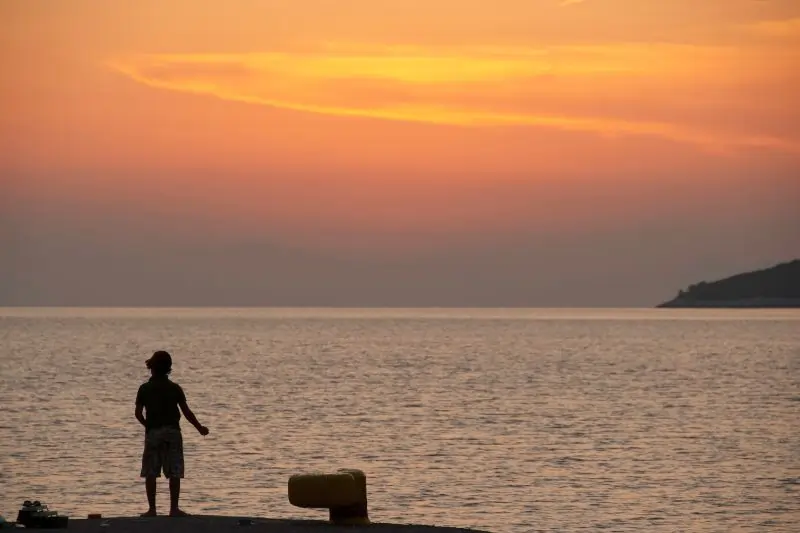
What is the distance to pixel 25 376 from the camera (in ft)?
388

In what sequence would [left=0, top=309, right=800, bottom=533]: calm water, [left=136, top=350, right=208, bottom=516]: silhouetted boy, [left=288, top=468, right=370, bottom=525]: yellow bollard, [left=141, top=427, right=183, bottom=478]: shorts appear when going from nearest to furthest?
1. [left=288, top=468, right=370, bottom=525]: yellow bollard
2. [left=136, top=350, right=208, bottom=516]: silhouetted boy
3. [left=141, top=427, right=183, bottom=478]: shorts
4. [left=0, top=309, right=800, bottom=533]: calm water

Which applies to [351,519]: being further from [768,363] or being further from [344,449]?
[768,363]

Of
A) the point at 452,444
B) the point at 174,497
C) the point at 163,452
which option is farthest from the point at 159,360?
the point at 452,444

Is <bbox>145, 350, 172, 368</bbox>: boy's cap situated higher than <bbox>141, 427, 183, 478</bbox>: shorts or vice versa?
<bbox>145, 350, 172, 368</bbox>: boy's cap

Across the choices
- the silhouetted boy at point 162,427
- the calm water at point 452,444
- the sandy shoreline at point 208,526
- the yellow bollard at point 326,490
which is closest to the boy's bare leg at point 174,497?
the silhouetted boy at point 162,427

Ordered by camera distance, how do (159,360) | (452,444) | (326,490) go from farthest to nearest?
(452,444)
(159,360)
(326,490)

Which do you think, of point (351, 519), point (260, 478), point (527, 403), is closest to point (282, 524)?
point (351, 519)

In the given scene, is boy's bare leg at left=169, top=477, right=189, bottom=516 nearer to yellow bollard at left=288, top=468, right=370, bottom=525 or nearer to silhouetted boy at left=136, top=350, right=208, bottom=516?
silhouetted boy at left=136, top=350, right=208, bottom=516

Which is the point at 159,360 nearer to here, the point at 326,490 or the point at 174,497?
the point at 174,497

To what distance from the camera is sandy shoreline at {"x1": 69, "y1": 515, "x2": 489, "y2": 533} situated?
20.0 m

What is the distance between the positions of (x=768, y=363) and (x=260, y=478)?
4529 inches

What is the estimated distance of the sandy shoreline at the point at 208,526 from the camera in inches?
789

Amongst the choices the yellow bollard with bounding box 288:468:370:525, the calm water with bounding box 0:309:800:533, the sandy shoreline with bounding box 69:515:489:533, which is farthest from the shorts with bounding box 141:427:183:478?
the calm water with bounding box 0:309:800:533

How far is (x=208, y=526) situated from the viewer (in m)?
20.5
